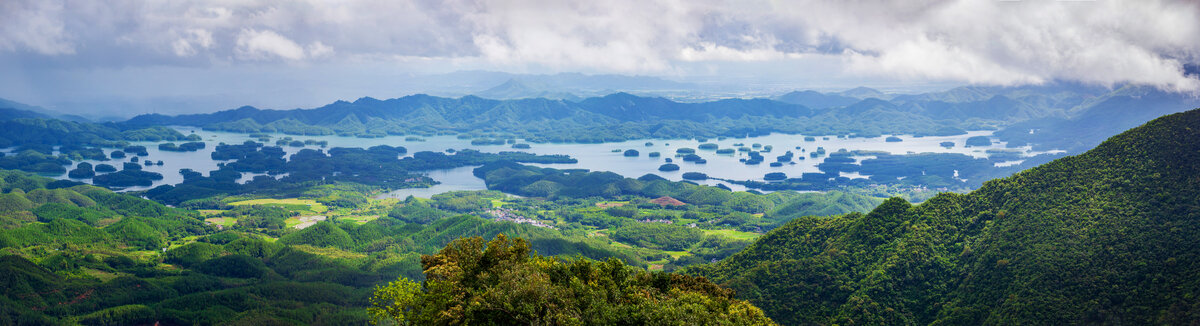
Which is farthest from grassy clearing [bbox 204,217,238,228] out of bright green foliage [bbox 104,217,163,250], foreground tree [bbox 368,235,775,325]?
foreground tree [bbox 368,235,775,325]

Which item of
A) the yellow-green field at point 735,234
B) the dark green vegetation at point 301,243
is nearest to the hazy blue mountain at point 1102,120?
the dark green vegetation at point 301,243

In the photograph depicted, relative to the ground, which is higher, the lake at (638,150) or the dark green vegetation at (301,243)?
the lake at (638,150)

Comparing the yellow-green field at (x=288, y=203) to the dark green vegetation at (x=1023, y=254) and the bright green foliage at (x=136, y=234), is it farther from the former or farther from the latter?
the dark green vegetation at (x=1023, y=254)

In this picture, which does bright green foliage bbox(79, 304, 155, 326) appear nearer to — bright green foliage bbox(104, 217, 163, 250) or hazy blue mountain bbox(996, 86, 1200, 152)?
bright green foliage bbox(104, 217, 163, 250)

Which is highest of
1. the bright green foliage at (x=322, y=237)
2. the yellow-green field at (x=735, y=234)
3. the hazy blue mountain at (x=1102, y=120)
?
the hazy blue mountain at (x=1102, y=120)

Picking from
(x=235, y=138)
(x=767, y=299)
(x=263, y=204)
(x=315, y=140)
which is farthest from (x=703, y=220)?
(x=235, y=138)

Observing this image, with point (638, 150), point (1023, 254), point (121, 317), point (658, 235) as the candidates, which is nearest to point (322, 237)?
point (121, 317)

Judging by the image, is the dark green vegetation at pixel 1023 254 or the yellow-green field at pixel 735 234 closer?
the dark green vegetation at pixel 1023 254
